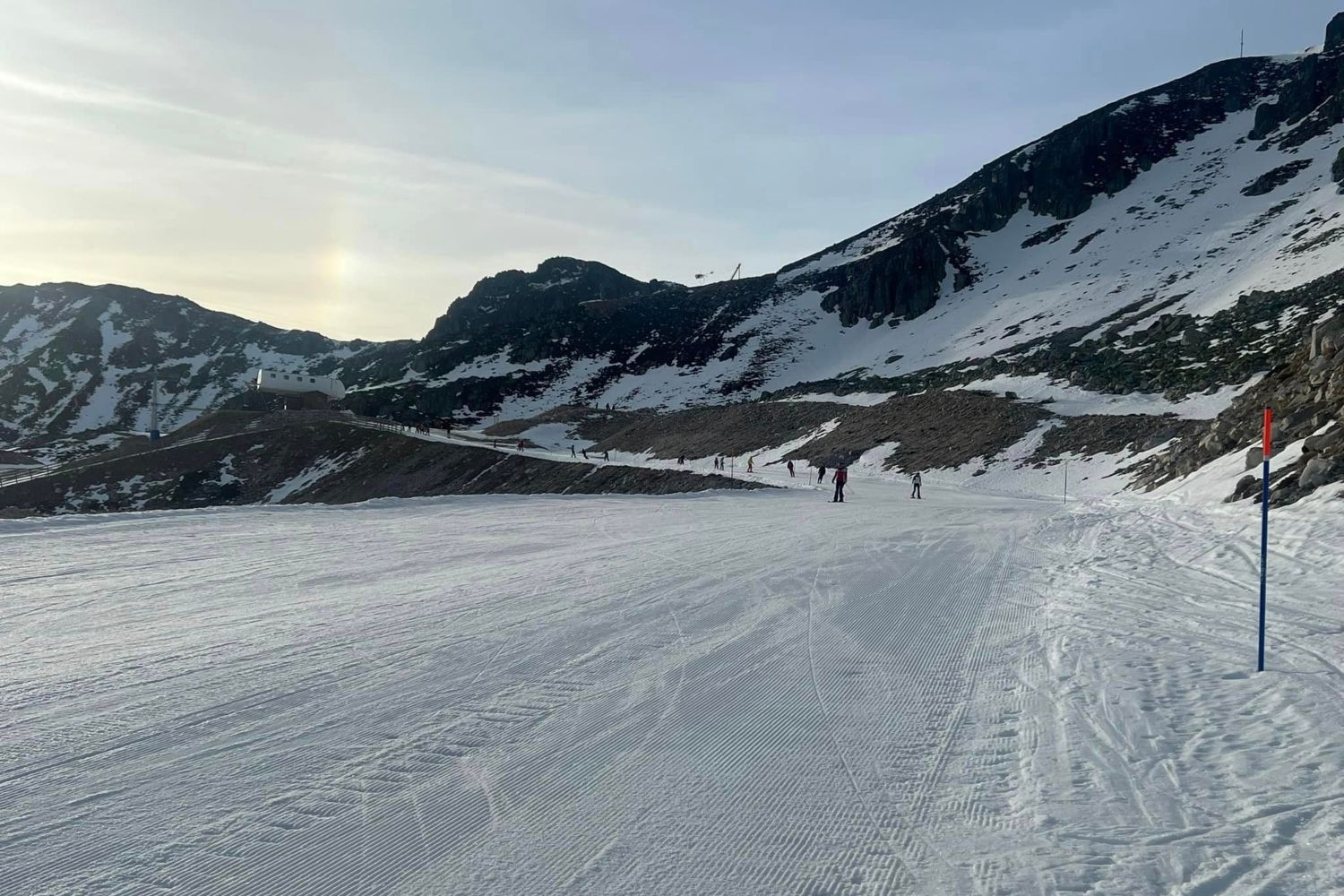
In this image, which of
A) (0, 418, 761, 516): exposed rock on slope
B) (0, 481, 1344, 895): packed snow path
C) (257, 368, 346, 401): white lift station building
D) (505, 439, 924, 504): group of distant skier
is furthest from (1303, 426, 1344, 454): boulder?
(257, 368, 346, 401): white lift station building

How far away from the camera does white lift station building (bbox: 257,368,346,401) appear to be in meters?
100

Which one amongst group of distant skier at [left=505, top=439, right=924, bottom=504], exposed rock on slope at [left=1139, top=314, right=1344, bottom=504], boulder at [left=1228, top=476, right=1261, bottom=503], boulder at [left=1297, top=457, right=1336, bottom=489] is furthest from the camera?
group of distant skier at [left=505, top=439, right=924, bottom=504]

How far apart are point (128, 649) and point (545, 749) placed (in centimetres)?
532

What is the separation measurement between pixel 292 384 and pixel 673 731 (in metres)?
107

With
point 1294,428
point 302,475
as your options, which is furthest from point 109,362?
point 1294,428

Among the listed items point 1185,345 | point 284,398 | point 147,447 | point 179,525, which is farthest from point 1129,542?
point 284,398

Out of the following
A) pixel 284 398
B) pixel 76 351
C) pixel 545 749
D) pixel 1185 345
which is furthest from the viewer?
pixel 76 351

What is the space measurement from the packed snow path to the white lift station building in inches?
3809

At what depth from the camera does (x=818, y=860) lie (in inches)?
163

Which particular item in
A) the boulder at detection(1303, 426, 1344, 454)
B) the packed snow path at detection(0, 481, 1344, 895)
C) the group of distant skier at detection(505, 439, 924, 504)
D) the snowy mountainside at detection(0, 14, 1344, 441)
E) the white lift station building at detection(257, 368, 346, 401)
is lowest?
the packed snow path at detection(0, 481, 1344, 895)

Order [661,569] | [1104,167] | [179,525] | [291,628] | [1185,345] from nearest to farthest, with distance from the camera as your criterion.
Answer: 1. [291,628]
2. [661,569]
3. [179,525]
4. [1185,345]
5. [1104,167]

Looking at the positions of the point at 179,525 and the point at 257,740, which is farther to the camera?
the point at 179,525

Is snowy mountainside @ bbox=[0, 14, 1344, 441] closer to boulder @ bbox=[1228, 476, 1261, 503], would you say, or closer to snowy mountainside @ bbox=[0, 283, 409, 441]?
snowy mountainside @ bbox=[0, 283, 409, 441]

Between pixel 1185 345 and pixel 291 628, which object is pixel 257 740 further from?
pixel 1185 345
